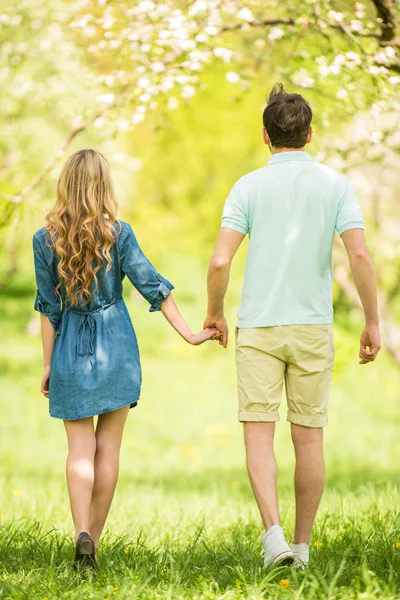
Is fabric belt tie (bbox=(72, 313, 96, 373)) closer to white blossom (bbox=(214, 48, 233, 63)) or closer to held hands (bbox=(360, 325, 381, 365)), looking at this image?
held hands (bbox=(360, 325, 381, 365))

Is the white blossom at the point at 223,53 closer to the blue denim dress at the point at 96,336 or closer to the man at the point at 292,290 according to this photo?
the man at the point at 292,290

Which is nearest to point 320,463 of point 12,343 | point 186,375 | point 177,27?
point 177,27

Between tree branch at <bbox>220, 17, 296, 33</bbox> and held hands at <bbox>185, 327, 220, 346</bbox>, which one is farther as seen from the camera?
tree branch at <bbox>220, 17, 296, 33</bbox>

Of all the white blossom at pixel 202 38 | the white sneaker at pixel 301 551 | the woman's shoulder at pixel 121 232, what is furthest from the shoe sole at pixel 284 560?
the white blossom at pixel 202 38

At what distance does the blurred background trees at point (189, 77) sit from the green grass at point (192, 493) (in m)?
1.95

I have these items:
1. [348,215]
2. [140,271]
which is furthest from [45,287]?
[348,215]

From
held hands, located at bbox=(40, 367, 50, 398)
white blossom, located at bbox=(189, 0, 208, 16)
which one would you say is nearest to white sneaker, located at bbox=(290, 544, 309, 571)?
held hands, located at bbox=(40, 367, 50, 398)

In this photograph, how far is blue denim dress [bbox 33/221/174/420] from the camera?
12.3 feet

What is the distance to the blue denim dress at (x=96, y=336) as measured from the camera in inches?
148

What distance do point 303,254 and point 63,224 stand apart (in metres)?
1.08

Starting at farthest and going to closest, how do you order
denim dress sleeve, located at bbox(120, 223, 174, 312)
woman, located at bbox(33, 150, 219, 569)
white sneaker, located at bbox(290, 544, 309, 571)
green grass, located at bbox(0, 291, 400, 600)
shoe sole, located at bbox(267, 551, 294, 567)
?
denim dress sleeve, located at bbox(120, 223, 174, 312), woman, located at bbox(33, 150, 219, 569), white sneaker, located at bbox(290, 544, 309, 571), shoe sole, located at bbox(267, 551, 294, 567), green grass, located at bbox(0, 291, 400, 600)

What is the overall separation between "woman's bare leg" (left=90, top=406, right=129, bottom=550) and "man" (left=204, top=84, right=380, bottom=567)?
585 millimetres

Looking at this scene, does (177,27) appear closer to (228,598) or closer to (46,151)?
(228,598)

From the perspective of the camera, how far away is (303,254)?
370 cm
